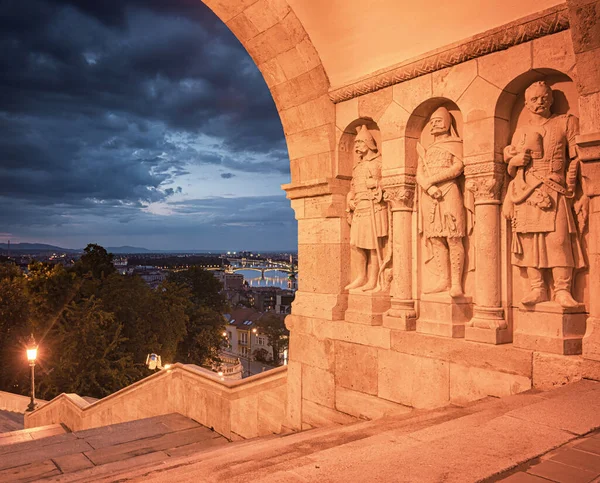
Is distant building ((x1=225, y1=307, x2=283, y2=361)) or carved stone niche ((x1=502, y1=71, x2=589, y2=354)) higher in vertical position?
carved stone niche ((x1=502, y1=71, x2=589, y2=354))

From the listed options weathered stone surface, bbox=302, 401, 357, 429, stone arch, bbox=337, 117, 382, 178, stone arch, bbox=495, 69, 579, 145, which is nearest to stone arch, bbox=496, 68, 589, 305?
stone arch, bbox=495, 69, 579, 145

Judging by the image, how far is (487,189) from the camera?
3.85 metres

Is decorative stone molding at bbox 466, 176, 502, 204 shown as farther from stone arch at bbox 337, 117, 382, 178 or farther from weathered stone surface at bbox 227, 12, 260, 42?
weathered stone surface at bbox 227, 12, 260, 42

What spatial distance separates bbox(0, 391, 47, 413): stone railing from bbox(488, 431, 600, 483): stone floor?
15.0m

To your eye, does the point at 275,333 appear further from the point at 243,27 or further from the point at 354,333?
the point at 243,27

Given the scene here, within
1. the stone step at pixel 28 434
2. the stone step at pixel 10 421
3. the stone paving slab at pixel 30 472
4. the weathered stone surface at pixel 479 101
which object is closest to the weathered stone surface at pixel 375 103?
the weathered stone surface at pixel 479 101

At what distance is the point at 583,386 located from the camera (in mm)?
3104

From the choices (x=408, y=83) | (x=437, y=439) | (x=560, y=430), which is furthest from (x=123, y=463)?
(x=408, y=83)

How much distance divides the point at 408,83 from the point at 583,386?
2746 millimetres

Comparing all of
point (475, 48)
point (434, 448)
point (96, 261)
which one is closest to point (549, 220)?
point (475, 48)

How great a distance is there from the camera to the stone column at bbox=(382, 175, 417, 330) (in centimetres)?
445

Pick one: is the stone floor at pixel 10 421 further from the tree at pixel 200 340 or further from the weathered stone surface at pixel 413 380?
the tree at pixel 200 340

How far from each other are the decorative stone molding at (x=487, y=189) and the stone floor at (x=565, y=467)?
2.08m

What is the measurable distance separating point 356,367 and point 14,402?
530 inches
